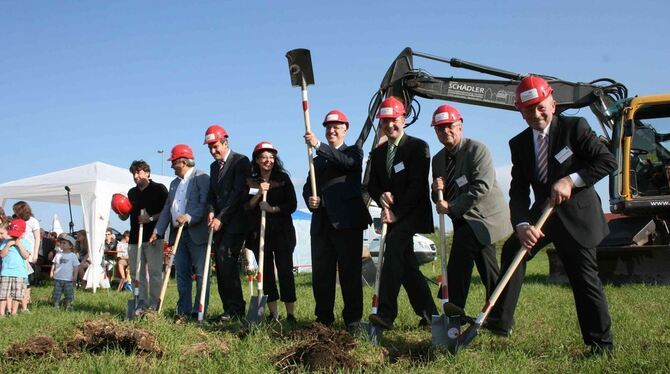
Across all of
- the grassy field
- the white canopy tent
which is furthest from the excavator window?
the white canopy tent

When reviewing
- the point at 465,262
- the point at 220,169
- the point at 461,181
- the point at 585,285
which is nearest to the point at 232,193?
the point at 220,169

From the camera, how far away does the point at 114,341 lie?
4742mm

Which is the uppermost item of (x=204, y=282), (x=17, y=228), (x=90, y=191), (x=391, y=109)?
(x=391, y=109)

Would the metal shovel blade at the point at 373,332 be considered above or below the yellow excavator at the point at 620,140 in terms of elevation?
below

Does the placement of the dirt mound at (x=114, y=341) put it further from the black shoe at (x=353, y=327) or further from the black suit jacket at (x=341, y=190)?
the black suit jacket at (x=341, y=190)

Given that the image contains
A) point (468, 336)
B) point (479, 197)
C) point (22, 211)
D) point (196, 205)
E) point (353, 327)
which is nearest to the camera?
point (468, 336)

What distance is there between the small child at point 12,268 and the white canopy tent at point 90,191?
4.53 m

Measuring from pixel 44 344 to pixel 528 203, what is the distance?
12.5 feet

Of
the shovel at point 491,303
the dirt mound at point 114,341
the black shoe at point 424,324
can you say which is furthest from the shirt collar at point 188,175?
the shovel at point 491,303

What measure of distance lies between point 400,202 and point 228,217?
214 centimetres

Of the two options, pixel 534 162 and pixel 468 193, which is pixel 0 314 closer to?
pixel 468 193

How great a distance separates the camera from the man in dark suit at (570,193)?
427cm

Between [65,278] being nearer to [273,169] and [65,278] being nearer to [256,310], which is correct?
[273,169]

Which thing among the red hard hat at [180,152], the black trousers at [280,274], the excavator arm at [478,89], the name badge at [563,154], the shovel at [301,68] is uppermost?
the excavator arm at [478,89]
